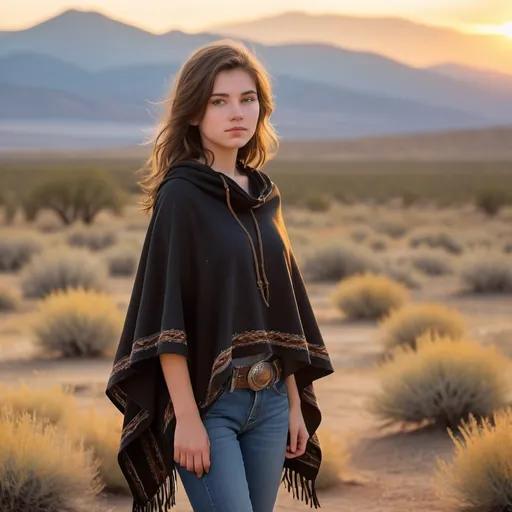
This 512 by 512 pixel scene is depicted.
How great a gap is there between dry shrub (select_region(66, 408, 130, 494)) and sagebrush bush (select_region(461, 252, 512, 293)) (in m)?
14.3

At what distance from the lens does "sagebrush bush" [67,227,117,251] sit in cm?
3006

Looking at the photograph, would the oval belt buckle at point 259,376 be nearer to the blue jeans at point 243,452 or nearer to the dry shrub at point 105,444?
→ the blue jeans at point 243,452

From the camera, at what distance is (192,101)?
3947 mm

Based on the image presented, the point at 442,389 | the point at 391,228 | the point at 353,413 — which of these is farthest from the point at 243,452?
the point at 391,228

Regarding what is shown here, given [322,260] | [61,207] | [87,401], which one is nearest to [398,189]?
[61,207]

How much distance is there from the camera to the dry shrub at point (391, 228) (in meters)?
37.8

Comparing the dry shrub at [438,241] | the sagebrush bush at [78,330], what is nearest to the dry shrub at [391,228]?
the dry shrub at [438,241]

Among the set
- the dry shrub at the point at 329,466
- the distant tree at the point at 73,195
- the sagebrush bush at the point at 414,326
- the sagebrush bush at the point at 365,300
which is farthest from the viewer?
the distant tree at the point at 73,195

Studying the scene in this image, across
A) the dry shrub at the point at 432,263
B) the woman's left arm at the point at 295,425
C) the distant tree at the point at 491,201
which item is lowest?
the distant tree at the point at 491,201

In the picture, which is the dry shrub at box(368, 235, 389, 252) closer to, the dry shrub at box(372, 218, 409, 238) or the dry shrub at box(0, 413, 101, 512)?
the dry shrub at box(372, 218, 409, 238)

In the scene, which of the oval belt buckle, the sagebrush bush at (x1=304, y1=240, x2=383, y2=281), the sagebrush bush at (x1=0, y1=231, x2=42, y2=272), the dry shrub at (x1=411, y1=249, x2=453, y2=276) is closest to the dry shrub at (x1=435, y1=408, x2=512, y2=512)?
the oval belt buckle

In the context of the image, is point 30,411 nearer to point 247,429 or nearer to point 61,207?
point 247,429

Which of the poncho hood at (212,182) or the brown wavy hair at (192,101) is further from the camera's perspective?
the brown wavy hair at (192,101)

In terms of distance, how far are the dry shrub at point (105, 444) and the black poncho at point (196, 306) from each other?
10.4 ft
